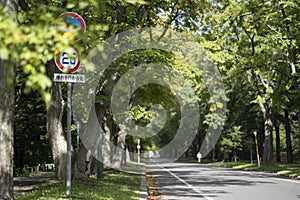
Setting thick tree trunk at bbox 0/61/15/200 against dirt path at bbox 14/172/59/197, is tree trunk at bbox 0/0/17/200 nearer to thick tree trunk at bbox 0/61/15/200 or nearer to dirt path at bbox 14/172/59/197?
thick tree trunk at bbox 0/61/15/200

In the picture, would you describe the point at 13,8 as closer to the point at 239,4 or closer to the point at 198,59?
the point at 198,59

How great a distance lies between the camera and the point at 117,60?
1584 centimetres

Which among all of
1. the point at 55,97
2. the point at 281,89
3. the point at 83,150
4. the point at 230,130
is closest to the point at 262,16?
the point at 281,89

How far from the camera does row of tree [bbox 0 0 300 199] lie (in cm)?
327

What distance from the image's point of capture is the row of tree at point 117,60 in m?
3.27

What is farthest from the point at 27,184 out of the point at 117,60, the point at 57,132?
the point at 117,60

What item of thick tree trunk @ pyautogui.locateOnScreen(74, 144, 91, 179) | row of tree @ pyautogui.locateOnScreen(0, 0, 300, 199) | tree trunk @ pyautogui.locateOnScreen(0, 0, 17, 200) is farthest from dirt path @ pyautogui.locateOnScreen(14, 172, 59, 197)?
tree trunk @ pyautogui.locateOnScreen(0, 0, 17, 200)

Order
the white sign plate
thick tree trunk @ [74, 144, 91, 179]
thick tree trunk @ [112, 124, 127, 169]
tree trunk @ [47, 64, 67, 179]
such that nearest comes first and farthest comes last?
the white sign plate, tree trunk @ [47, 64, 67, 179], thick tree trunk @ [74, 144, 91, 179], thick tree trunk @ [112, 124, 127, 169]

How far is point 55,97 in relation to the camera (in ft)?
46.8

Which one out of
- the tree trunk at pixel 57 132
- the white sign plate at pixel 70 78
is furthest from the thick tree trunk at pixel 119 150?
the white sign plate at pixel 70 78

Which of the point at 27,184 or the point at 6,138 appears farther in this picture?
the point at 27,184

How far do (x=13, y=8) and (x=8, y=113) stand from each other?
5.39 feet

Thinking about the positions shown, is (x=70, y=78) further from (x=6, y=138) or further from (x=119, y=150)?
(x=119, y=150)

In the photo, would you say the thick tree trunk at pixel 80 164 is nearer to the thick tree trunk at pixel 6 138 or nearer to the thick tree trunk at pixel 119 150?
the thick tree trunk at pixel 6 138
